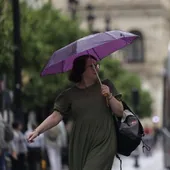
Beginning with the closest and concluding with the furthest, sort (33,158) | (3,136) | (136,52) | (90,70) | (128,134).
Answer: (128,134) → (90,70) → (3,136) → (33,158) → (136,52)

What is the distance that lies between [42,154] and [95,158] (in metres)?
14.5

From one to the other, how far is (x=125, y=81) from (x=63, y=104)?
51.0m

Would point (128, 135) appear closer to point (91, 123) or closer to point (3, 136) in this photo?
point (91, 123)

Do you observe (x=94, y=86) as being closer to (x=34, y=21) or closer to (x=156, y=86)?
(x=34, y=21)

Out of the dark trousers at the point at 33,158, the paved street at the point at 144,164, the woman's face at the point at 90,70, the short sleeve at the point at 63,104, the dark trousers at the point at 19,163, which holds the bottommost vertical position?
the paved street at the point at 144,164

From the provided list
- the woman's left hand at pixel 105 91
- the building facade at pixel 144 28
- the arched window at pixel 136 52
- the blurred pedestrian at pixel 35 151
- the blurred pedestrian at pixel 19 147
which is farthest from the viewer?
the arched window at pixel 136 52

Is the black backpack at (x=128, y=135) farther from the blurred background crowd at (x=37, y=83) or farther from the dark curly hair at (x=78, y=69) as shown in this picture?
the blurred background crowd at (x=37, y=83)

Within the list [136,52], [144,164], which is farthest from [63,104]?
[136,52]

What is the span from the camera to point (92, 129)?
8.30m

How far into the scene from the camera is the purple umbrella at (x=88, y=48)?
882 centimetres

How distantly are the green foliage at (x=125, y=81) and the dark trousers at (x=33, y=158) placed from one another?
13835mm

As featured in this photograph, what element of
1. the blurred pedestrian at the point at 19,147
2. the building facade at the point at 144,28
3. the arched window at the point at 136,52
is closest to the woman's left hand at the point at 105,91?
the blurred pedestrian at the point at 19,147

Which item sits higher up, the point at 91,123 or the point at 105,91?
the point at 105,91

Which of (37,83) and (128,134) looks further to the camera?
(37,83)
